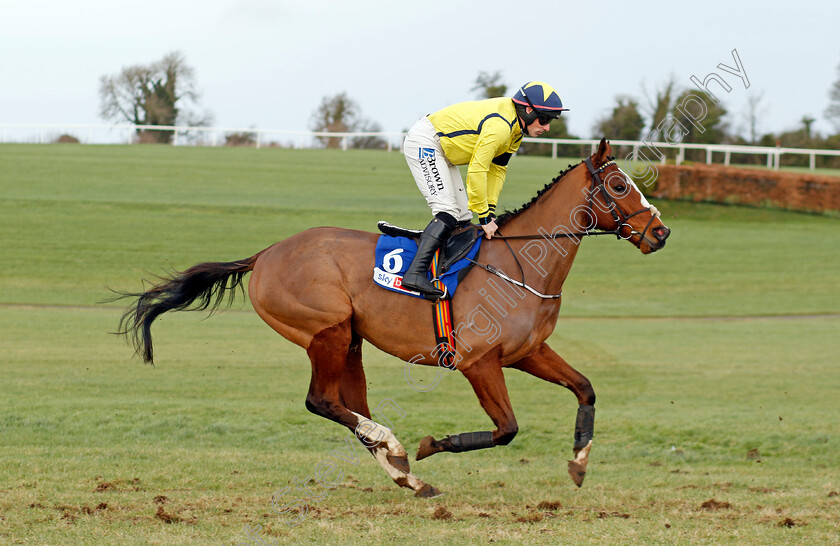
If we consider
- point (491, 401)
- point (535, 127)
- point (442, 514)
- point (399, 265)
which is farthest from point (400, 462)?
point (535, 127)

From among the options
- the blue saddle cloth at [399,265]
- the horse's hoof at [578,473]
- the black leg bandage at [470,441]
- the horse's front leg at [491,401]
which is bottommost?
the horse's hoof at [578,473]

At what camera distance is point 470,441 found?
5848 millimetres

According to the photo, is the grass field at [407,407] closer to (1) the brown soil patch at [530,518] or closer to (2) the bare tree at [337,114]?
(1) the brown soil patch at [530,518]

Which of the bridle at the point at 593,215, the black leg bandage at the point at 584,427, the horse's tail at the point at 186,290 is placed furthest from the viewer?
the horse's tail at the point at 186,290

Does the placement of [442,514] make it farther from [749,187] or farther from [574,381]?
[749,187]

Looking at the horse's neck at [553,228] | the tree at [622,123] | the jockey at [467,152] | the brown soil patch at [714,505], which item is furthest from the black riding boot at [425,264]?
the tree at [622,123]

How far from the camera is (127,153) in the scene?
120 ft

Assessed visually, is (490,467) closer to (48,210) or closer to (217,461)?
(217,461)

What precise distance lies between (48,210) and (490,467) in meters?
20.3

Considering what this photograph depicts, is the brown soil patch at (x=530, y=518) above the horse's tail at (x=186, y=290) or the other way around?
the other way around

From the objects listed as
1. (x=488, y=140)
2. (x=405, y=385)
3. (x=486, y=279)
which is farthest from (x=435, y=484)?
(x=405, y=385)

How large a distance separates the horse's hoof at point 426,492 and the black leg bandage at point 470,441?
1.15ft

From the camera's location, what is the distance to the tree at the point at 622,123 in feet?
127

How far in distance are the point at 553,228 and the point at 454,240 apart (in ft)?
2.27
